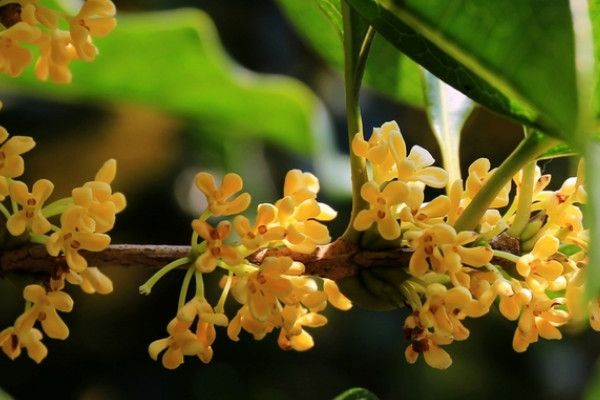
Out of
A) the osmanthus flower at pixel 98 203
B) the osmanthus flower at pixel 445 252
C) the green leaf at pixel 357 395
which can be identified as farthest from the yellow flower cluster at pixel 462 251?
the osmanthus flower at pixel 98 203

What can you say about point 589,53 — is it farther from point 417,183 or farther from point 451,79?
point 417,183

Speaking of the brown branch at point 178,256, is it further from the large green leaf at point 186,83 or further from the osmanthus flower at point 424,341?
the large green leaf at point 186,83

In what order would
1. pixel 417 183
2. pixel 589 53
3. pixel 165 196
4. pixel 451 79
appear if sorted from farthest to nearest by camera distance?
1. pixel 165 196
2. pixel 417 183
3. pixel 451 79
4. pixel 589 53

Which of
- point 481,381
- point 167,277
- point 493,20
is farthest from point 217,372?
point 493,20

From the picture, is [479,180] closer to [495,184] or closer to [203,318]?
[495,184]

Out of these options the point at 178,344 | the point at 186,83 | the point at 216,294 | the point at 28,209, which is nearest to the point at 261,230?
the point at 178,344
